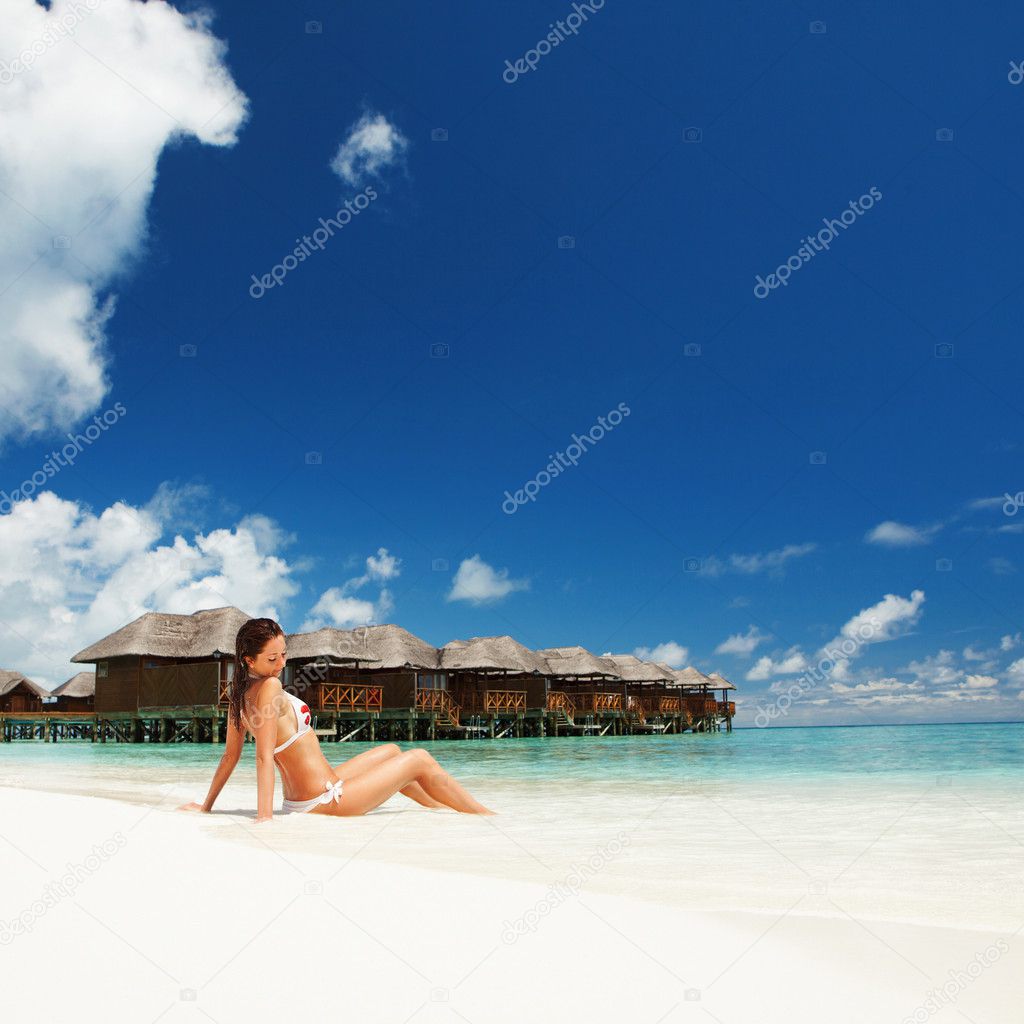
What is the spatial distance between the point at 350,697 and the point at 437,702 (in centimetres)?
368

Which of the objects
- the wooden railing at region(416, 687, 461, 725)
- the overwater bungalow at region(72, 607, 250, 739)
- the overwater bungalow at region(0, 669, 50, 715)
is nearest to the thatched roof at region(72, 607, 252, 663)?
the overwater bungalow at region(72, 607, 250, 739)

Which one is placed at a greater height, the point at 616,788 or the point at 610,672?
the point at 610,672

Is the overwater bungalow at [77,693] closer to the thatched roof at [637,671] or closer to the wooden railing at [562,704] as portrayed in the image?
the wooden railing at [562,704]

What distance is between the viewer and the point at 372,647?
32625 mm

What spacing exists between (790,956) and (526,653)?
116 ft

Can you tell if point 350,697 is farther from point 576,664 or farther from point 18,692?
point 18,692

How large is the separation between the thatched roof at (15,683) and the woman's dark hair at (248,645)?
1865 inches

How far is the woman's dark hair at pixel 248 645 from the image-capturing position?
519cm

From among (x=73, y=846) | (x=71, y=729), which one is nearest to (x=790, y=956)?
(x=73, y=846)

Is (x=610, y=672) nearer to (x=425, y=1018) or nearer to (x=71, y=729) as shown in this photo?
(x=71, y=729)

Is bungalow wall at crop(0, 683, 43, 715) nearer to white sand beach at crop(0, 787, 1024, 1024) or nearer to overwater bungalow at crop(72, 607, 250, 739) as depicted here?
overwater bungalow at crop(72, 607, 250, 739)

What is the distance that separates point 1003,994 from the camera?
2.52 metres

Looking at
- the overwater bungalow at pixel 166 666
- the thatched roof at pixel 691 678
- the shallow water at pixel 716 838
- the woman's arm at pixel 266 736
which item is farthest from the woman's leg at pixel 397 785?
the thatched roof at pixel 691 678

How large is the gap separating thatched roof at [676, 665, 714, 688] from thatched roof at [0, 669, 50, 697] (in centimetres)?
3431
